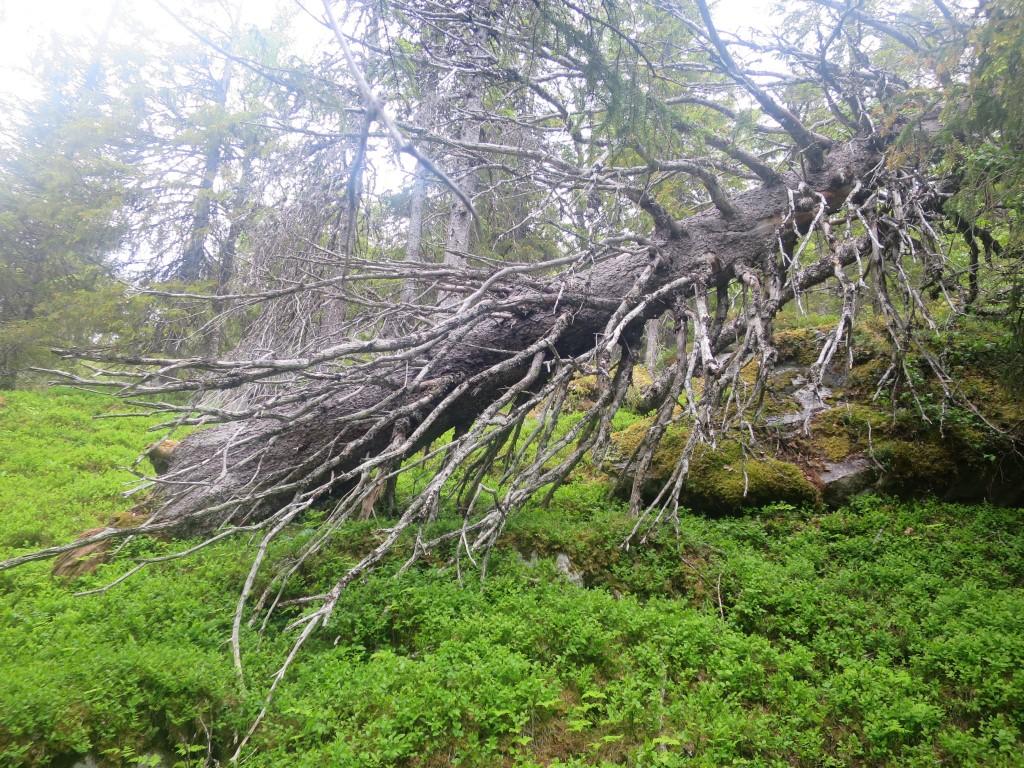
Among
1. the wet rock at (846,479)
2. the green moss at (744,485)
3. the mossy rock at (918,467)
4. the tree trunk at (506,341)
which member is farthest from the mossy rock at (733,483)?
the tree trunk at (506,341)

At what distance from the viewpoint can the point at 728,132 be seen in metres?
6.48

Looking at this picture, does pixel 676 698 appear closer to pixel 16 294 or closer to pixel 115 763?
pixel 115 763

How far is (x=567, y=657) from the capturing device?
10.1 ft

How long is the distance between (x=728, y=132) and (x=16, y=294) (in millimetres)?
14752

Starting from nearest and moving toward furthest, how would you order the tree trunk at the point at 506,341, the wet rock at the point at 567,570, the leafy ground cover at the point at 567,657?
the leafy ground cover at the point at 567,657
the wet rock at the point at 567,570
the tree trunk at the point at 506,341

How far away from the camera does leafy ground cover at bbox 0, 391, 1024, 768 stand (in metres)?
2.41

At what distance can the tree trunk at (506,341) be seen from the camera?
4.80m

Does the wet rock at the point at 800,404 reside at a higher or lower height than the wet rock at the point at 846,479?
higher

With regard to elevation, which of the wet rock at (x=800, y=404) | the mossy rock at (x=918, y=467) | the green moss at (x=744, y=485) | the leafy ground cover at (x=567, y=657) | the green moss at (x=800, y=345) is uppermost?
the green moss at (x=800, y=345)

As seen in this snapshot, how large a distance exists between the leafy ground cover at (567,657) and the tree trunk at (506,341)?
2.09 ft

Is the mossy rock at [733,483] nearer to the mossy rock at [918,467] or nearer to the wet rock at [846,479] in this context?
the wet rock at [846,479]

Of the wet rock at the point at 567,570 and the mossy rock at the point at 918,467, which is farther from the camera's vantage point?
the mossy rock at the point at 918,467

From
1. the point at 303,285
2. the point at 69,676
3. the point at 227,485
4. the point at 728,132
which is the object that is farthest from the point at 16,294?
the point at 728,132

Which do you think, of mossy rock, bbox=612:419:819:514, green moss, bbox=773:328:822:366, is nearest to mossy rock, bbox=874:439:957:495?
mossy rock, bbox=612:419:819:514
